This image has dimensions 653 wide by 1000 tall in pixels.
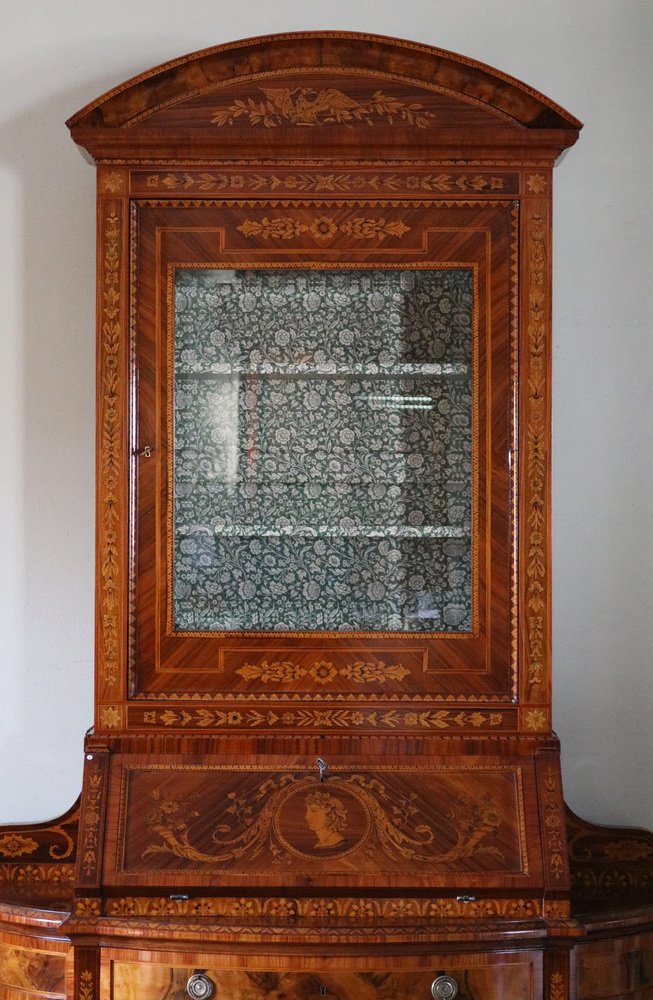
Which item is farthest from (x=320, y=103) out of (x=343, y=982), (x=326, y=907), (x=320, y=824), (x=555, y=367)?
(x=343, y=982)

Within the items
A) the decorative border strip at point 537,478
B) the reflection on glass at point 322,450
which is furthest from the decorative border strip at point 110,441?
the decorative border strip at point 537,478

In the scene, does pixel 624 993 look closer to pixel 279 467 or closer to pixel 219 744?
pixel 219 744

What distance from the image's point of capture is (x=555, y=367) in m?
2.15

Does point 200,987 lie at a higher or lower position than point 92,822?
lower

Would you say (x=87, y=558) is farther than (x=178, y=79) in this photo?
Yes

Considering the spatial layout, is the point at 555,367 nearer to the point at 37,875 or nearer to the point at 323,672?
the point at 323,672

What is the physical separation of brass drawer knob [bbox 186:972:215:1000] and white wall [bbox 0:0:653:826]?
0.67m

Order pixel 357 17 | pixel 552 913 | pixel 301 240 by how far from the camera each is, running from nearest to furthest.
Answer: pixel 552 913 → pixel 301 240 → pixel 357 17

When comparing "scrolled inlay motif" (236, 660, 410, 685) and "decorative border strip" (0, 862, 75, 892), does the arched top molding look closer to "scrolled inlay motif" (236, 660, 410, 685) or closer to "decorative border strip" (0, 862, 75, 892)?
"scrolled inlay motif" (236, 660, 410, 685)

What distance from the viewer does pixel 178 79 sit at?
1.73 metres

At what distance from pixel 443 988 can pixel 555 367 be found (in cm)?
135

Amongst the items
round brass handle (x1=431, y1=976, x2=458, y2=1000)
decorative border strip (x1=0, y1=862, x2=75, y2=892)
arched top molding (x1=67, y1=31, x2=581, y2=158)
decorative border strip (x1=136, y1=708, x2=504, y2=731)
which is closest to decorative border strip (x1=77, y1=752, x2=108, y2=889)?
decorative border strip (x1=136, y1=708, x2=504, y2=731)

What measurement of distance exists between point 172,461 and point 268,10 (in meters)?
1.16

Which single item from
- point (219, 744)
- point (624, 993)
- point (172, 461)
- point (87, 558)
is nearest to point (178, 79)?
point (172, 461)
